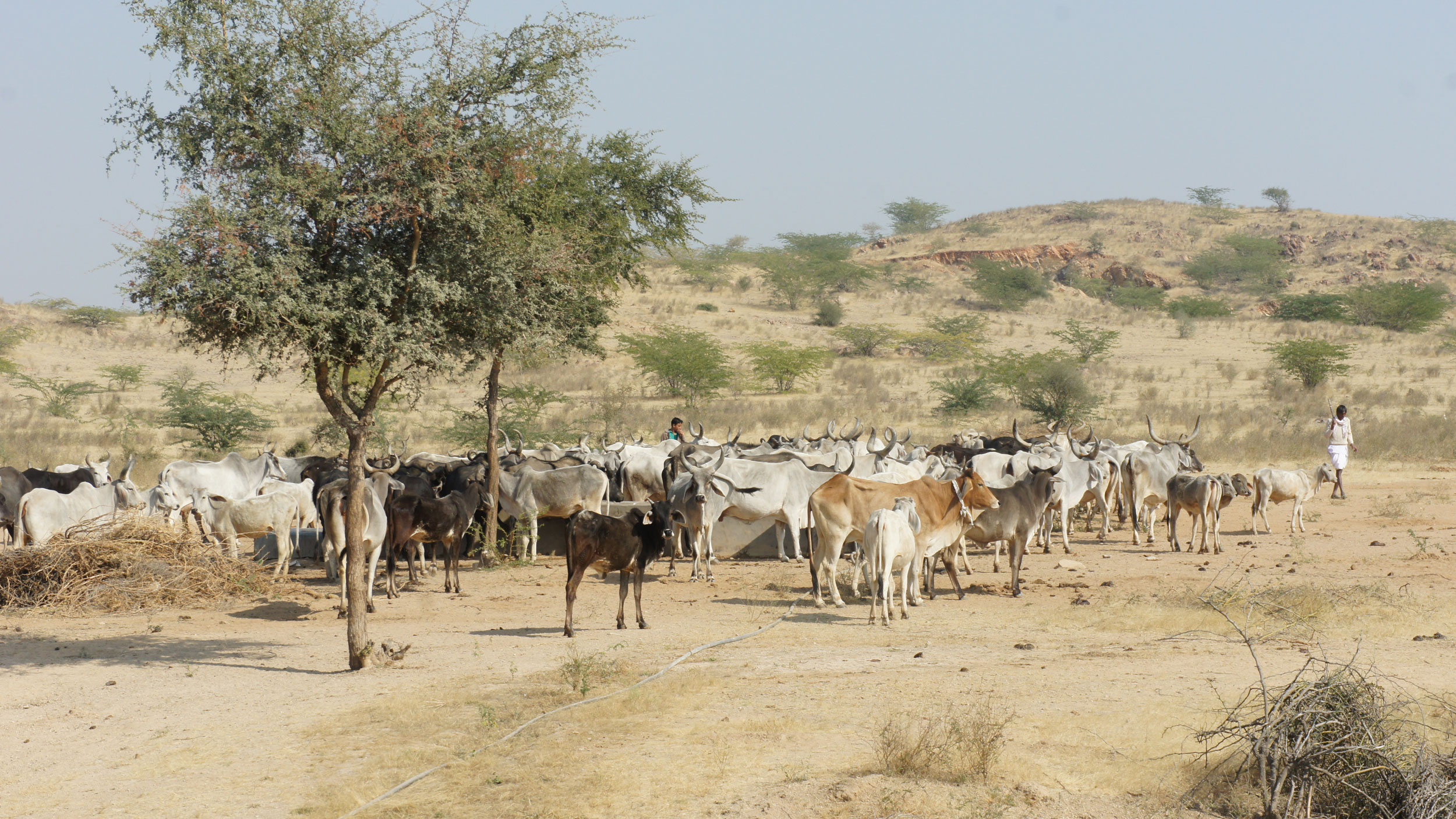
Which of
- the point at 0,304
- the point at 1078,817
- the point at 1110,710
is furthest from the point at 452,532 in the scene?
the point at 0,304

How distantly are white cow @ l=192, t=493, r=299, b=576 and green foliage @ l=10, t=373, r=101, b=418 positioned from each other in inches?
939

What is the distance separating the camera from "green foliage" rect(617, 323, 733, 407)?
3622 centimetres

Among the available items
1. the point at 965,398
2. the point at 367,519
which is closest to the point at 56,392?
the point at 965,398

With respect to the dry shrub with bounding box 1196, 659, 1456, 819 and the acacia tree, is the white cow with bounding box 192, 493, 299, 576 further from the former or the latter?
the dry shrub with bounding box 1196, 659, 1456, 819

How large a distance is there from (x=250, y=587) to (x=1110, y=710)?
356 inches

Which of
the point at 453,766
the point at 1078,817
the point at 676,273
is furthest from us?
the point at 676,273

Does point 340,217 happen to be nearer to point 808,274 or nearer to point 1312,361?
point 1312,361

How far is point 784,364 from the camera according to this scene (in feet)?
127

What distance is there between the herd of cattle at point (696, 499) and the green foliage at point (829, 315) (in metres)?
34.5

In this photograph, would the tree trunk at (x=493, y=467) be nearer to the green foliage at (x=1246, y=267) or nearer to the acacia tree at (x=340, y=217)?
the acacia tree at (x=340, y=217)

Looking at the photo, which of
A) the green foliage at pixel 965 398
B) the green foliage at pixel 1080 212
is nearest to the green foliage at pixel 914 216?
the green foliage at pixel 1080 212

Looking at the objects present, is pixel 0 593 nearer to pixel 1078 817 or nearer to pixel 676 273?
pixel 1078 817

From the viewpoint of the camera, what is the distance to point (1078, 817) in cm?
560

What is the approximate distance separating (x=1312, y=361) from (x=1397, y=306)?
55.1ft
